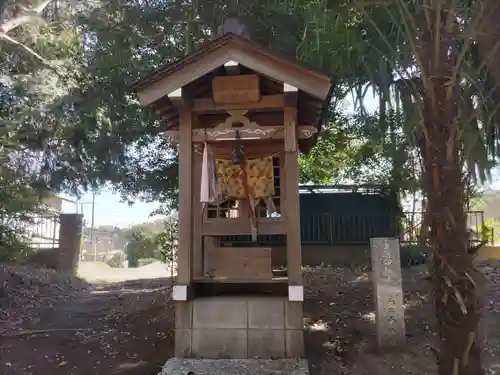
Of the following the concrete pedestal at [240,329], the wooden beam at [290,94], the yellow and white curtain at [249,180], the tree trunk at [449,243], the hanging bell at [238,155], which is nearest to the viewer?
the tree trunk at [449,243]

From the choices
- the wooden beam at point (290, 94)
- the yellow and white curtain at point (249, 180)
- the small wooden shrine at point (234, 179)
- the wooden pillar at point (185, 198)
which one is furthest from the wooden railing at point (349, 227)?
the wooden beam at point (290, 94)

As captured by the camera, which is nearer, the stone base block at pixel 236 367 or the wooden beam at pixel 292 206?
the stone base block at pixel 236 367

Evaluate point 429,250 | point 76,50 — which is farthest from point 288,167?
point 76,50

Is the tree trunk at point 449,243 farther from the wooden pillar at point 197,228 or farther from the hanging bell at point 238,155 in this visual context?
the wooden pillar at point 197,228

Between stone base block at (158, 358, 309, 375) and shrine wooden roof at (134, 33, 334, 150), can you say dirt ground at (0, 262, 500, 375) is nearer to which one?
stone base block at (158, 358, 309, 375)

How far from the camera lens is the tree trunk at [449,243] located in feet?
8.94

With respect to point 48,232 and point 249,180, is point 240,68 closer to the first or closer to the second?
point 249,180

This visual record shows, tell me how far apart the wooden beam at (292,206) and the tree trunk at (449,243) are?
2790 mm

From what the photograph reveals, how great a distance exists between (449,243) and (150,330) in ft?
19.2

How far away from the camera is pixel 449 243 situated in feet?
9.12

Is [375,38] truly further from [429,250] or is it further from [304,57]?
[429,250]

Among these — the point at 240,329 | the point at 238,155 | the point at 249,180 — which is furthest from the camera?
the point at 249,180

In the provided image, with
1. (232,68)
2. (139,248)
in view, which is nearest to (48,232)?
(139,248)

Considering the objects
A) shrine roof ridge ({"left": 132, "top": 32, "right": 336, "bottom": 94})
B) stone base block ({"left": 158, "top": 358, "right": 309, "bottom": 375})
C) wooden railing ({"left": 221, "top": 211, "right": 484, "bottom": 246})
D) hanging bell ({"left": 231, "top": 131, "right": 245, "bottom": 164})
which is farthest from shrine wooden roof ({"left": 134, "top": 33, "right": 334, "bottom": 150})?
wooden railing ({"left": 221, "top": 211, "right": 484, "bottom": 246})
